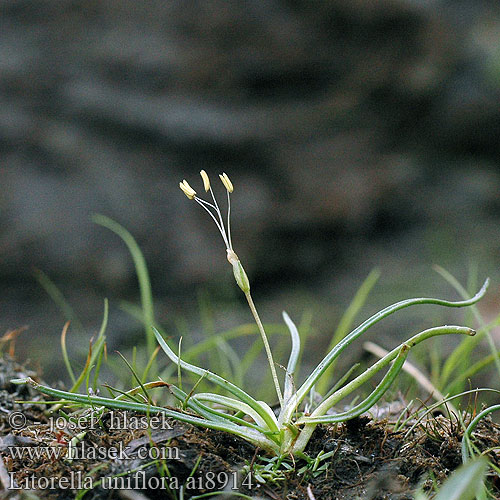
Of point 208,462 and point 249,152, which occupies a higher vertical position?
point 208,462

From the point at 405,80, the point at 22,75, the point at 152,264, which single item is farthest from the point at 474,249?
the point at 22,75

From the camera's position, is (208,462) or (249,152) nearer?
(208,462)

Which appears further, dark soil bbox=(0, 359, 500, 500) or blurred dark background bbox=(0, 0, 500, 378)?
blurred dark background bbox=(0, 0, 500, 378)

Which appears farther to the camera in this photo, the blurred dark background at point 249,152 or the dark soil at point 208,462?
the blurred dark background at point 249,152
